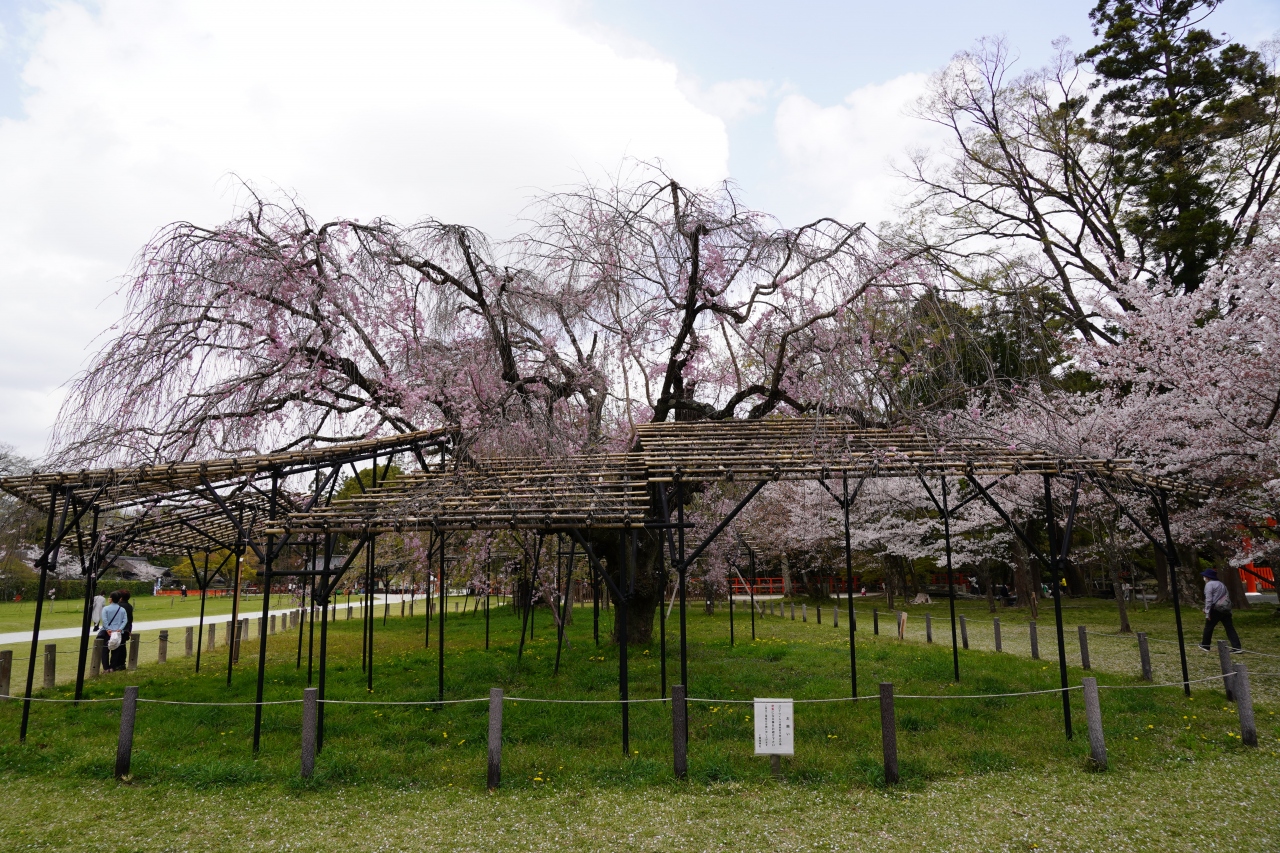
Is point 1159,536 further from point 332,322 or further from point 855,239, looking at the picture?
point 332,322

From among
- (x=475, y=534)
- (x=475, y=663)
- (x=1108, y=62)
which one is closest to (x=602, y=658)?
(x=475, y=663)

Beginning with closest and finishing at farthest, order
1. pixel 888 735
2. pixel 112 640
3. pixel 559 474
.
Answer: pixel 888 735 → pixel 559 474 → pixel 112 640

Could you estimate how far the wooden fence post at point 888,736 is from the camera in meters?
6.81

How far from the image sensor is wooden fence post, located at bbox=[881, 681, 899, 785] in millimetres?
6809

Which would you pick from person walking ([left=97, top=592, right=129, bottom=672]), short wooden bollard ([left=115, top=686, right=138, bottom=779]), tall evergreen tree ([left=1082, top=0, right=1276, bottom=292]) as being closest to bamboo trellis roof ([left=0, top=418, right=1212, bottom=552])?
short wooden bollard ([left=115, top=686, right=138, bottom=779])

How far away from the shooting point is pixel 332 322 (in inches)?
410

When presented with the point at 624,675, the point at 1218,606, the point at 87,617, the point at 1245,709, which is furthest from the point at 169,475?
the point at 1218,606

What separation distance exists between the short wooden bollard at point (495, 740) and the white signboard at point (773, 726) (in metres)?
2.44

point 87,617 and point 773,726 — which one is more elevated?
point 87,617

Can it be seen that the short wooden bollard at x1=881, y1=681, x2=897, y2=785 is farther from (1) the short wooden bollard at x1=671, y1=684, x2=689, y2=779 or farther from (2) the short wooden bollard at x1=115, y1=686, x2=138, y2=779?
(2) the short wooden bollard at x1=115, y1=686, x2=138, y2=779

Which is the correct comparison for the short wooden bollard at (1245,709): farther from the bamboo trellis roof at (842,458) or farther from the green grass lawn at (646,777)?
the bamboo trellis roof at (842,458)

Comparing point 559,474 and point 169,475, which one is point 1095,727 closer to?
point 559,474

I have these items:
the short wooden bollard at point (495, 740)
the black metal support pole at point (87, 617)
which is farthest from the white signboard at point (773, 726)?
the black metal support pole at point (87, 617)

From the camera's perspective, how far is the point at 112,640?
1438 centimetres
